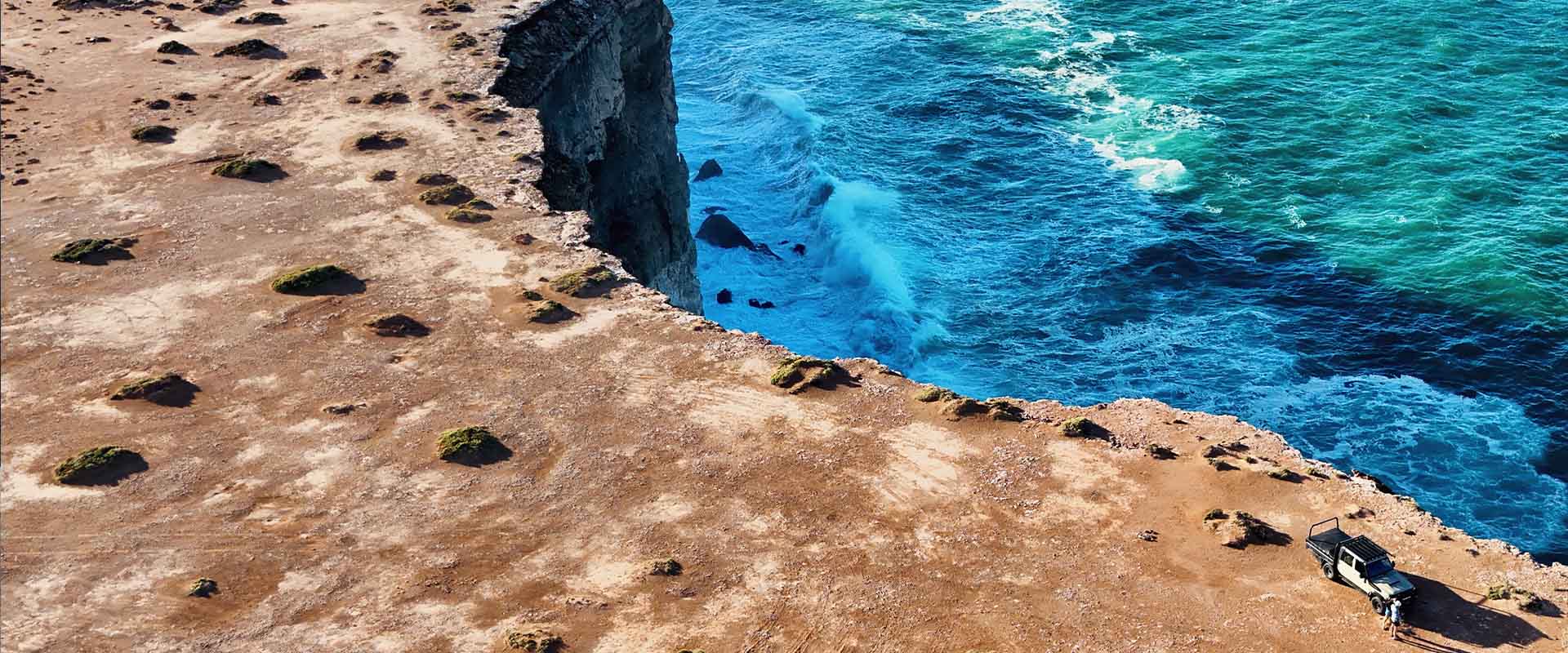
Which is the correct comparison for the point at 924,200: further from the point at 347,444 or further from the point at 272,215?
the point at 347,444

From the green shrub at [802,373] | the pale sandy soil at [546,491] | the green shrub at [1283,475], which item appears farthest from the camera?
the green shrub at [802,373]

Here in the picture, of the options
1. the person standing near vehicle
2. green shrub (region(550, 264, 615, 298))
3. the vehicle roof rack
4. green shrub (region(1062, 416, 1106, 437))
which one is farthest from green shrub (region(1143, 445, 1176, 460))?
green shrub (region(550, 264, 615, 298))

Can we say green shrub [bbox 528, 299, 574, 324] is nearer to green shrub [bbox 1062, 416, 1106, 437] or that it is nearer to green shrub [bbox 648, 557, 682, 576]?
green shrub [bbox 648, 557, 682, 576]

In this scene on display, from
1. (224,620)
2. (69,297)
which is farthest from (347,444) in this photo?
(69,297)

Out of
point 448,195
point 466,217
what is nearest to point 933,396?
point 466,217

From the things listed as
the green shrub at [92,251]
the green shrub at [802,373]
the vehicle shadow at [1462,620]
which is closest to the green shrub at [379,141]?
the green shrub at [92,251]

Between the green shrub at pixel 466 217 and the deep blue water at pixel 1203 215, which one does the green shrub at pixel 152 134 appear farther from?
the deep blue water at pixel 1203 215
